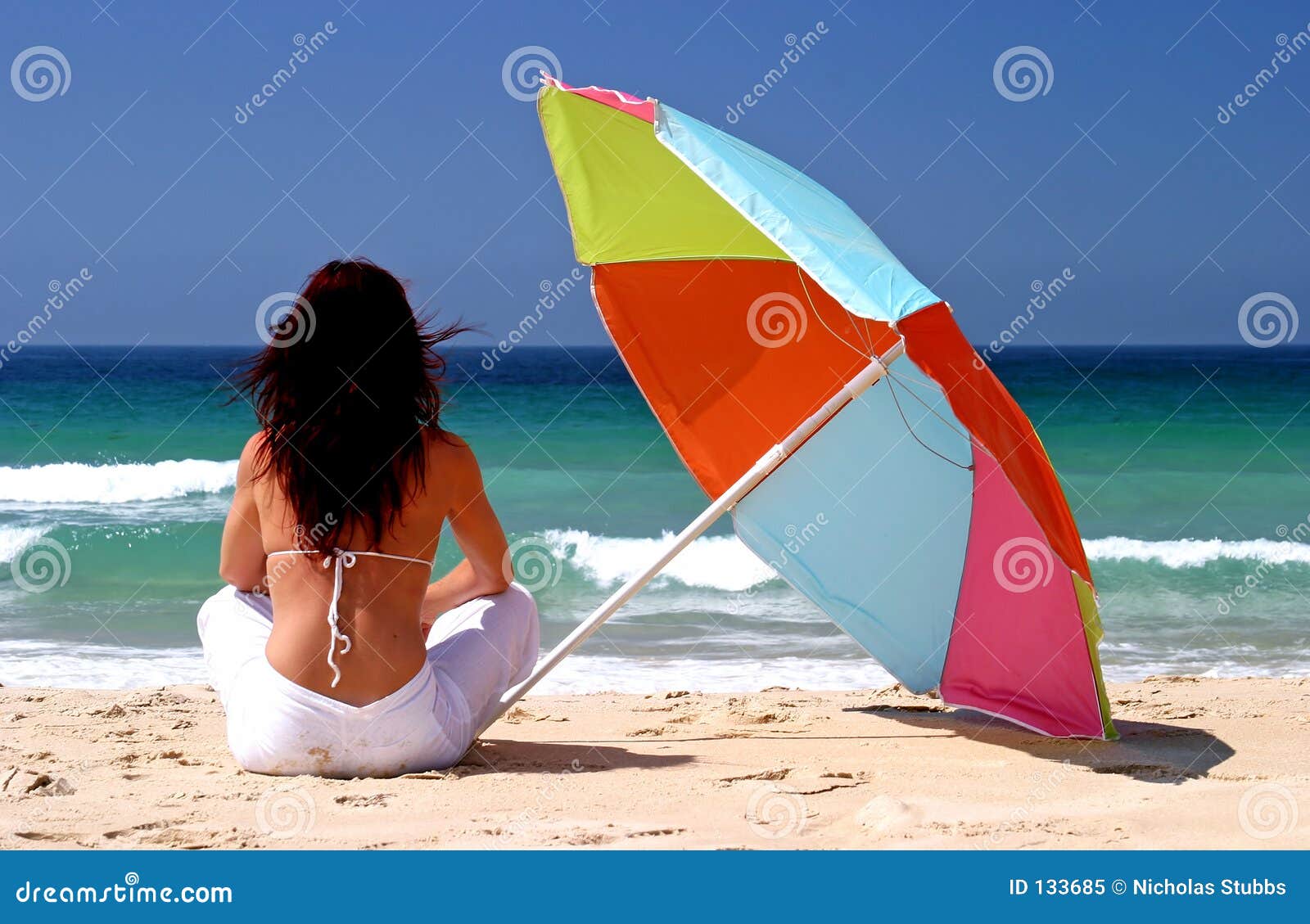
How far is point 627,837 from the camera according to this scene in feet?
9.54

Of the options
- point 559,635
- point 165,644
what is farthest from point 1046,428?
point 165,644

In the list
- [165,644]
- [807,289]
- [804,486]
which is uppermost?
[807,289]

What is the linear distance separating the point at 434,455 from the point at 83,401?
25577 millimetres

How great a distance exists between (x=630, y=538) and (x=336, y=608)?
313 inches

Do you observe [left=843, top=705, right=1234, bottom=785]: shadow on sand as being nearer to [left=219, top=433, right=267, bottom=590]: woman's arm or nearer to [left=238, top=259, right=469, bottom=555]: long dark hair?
[left=238, top=259, right=469, bottom=555]: long dark hair

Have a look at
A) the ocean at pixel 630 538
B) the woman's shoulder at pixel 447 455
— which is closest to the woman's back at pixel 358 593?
the woman's shoulder at pixel 447 455

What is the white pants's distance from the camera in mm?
3160

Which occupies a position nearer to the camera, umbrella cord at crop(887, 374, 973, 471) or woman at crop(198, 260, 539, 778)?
woman at crop(198, 260, 539, 778)

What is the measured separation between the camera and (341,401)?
3.04 metres

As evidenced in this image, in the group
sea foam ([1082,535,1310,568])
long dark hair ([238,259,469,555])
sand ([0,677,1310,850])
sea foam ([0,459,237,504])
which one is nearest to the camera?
sand ([0,677,1310,850])

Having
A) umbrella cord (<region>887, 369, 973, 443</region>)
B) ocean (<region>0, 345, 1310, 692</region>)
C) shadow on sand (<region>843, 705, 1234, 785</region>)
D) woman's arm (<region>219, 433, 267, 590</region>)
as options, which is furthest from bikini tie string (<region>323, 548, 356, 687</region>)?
shadow on sand (<region>843, 705, 1234, 785</region>)

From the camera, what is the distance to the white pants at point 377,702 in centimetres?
316

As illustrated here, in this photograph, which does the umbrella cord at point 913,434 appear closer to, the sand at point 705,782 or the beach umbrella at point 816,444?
the beach umbrella at point 816,444

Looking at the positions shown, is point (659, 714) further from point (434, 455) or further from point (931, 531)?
point (434, 455)
